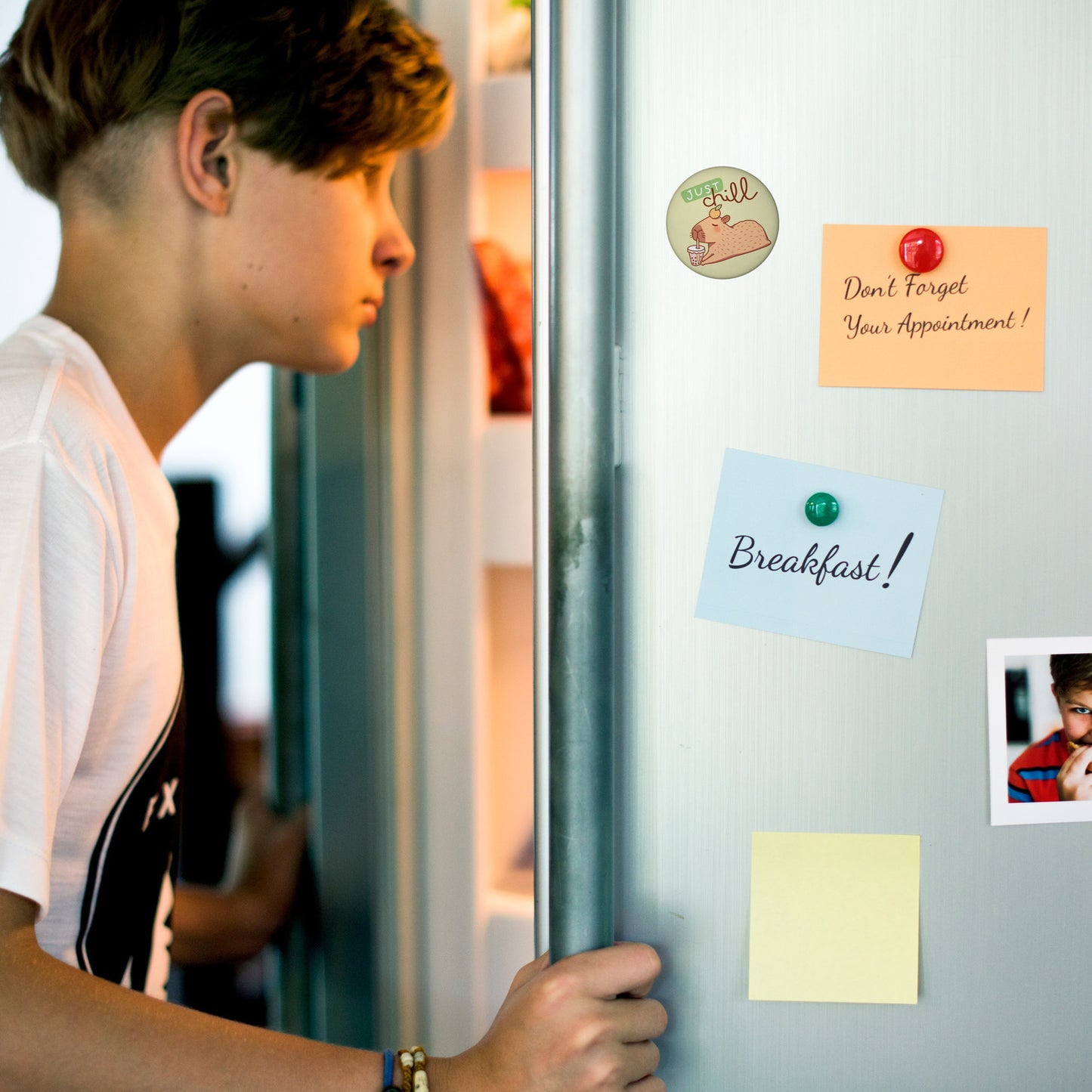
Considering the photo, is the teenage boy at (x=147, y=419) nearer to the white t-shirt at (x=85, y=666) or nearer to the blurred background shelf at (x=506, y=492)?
the white t-shirt at (x=85, y=666)

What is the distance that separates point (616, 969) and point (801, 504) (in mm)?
272

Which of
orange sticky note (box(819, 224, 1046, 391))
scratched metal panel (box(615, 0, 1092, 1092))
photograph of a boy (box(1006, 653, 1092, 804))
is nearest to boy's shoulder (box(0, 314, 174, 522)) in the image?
scratched metal panel (box(615, 0, 1092, 1092))

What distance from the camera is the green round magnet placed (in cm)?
54

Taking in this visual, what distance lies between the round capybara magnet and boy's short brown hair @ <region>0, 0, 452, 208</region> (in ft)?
1.61

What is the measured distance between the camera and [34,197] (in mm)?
1085

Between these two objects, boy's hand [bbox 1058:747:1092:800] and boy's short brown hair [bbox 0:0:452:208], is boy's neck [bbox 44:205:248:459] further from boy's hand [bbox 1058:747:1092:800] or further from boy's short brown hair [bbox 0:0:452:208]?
boy's hand [bbox 1058:747:1092:800]

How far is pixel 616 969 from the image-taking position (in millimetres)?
535

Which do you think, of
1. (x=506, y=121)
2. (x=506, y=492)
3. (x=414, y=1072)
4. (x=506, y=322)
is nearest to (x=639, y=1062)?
(x=414, y=1072)

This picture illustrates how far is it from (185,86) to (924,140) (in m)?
0.62

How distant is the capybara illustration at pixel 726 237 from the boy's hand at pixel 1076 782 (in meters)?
0.34

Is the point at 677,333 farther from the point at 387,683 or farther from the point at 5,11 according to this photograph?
the point at 5,11

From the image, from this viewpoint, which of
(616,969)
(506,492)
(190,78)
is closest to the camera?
(616,969)

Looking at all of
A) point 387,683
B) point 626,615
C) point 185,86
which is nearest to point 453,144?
point 185,86

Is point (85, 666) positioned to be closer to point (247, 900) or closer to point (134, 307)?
point (134, 307)
